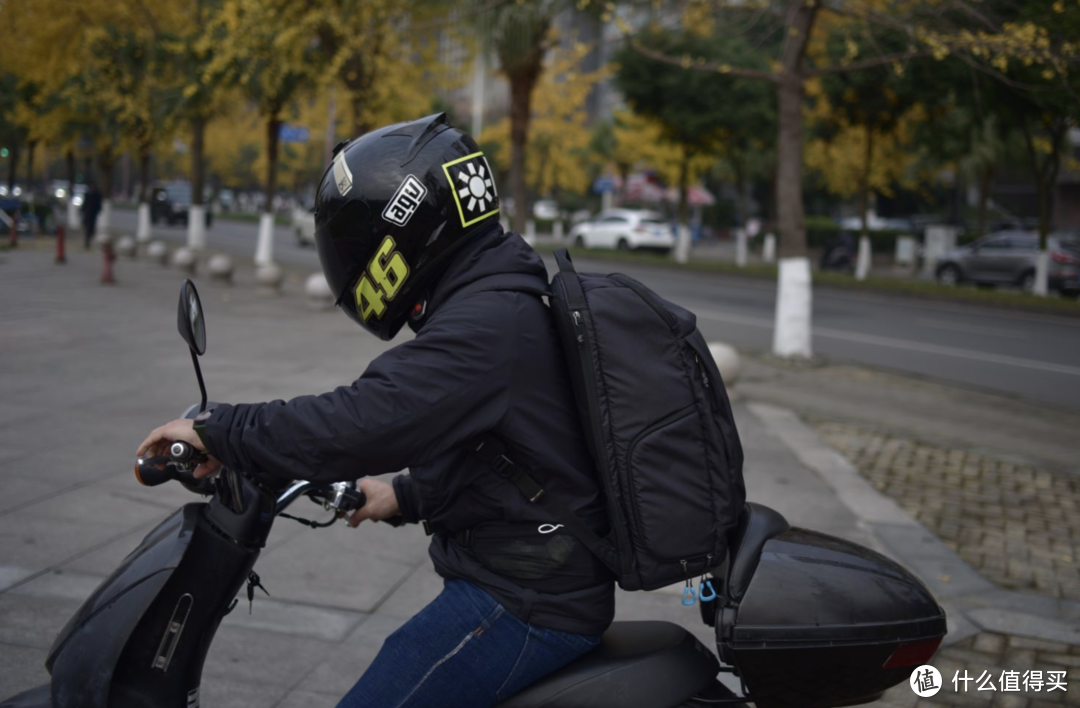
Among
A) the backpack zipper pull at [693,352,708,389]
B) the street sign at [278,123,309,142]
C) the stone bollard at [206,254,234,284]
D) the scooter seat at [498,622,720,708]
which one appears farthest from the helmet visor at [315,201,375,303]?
the street sign at [278,123,309,142]

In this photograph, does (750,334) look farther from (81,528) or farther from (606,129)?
(606,129)

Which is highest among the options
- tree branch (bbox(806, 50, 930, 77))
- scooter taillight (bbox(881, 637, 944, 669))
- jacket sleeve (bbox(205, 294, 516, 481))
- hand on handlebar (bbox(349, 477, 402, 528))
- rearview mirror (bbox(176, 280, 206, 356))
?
tree branch (bbox(806, 50, 930, 77))

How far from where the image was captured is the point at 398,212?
6.74 ft

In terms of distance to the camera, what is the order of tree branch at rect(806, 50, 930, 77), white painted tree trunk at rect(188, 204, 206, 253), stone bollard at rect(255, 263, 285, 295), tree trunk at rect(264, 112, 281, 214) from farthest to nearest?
white painted tree trunk at rect(188, 204, 206, 253) → tree trunk at rect(264, 112, 281, 214) → stone bollard at rect(255, 263, 285, 295) → tree branch at rect(806, 50, 930, 77)

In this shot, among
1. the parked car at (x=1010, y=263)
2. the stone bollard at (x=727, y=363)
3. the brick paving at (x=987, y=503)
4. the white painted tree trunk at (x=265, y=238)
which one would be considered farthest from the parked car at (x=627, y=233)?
the brick paving at (x=987, y=503)

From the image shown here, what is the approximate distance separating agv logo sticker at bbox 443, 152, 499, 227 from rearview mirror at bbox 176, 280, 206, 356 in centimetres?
56

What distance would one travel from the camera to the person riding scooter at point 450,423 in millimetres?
1869

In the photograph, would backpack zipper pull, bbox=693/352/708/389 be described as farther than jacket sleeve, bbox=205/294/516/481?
Yes

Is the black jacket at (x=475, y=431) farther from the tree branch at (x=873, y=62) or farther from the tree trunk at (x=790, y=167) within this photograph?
the tree trunk at (x=790, y=167)

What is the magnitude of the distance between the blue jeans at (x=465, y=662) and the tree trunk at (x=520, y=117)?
18.1m

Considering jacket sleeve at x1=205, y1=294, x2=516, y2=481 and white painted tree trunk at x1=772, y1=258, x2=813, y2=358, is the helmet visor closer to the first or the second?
jacket sleeve at x1=205, y1=294, x2=516, y2=481

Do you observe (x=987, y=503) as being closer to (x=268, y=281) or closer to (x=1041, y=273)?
(x=268, y=281)

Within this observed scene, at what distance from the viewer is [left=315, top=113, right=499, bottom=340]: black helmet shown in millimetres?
2068

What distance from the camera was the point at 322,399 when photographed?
189 centimetres
